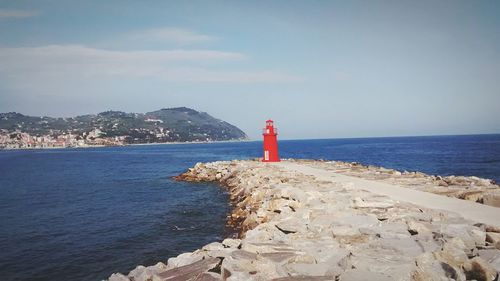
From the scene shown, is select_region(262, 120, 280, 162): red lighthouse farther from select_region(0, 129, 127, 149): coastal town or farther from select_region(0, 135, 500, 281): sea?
select_region(0, 129, 127, 149): coastal town

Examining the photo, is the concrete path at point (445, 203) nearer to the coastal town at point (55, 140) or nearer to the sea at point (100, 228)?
the sea at point (100, 228)

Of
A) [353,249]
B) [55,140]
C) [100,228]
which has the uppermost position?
[55,140]

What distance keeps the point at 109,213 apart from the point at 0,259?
6.96 meters

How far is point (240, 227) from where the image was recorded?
14.3 m

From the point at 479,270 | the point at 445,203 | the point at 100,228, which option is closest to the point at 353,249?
the point at 479,270

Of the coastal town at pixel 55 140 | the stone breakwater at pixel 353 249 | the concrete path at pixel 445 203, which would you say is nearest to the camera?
the stone breakwater at pixel 353 249

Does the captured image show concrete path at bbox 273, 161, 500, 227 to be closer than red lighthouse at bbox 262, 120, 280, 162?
Yes

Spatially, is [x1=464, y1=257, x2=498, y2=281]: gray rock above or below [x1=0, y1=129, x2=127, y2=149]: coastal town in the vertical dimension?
below

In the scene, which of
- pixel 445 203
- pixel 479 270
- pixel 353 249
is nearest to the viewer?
pixel 479 270

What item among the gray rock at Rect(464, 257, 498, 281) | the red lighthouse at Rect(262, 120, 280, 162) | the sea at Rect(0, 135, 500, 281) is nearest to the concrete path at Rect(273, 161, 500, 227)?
the gray rock at Rect(464, 257, 498, 281)

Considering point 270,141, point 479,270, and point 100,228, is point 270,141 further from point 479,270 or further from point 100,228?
point 479,270

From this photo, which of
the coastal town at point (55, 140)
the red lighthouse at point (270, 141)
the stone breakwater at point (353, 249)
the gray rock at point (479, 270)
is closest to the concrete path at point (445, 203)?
the stone breakwater at point (353, 249)

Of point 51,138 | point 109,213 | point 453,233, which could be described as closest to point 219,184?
point 109,213

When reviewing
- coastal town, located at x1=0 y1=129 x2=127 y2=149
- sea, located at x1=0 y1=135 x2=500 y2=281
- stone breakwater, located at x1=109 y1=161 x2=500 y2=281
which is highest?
coastal town, located at x1=0 y1=129 x2=127 y2=149
